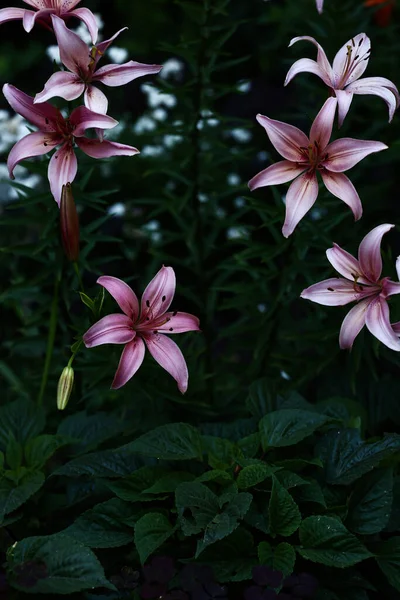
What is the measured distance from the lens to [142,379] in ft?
4.85

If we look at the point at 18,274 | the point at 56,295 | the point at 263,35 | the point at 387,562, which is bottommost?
the point at 18,274

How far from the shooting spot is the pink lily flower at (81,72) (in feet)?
3.79

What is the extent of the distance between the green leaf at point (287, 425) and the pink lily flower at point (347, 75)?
0.45 meters

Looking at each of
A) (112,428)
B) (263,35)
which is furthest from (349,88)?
(263,35)

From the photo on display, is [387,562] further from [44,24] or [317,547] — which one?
[44,24]

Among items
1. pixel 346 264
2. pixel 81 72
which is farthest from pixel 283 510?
pixel 81 72

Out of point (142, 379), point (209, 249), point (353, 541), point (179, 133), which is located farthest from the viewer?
point (209, 249)

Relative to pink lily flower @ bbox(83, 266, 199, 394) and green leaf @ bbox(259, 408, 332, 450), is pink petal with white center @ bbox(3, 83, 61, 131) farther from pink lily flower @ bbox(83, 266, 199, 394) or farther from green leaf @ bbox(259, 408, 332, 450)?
green leaf @ bbox(259, 408, 332, 450)

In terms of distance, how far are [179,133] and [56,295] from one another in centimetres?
42

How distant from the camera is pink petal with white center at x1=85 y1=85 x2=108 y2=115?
118cm

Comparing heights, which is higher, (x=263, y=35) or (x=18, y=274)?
(x=263, y=35)

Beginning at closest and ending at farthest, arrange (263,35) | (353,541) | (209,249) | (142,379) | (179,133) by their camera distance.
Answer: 1. (353,541)
2. (142,379)
3. (179,133)
4. (209,249)
5. (263,35)

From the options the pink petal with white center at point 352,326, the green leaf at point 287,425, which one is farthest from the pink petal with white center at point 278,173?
the green leaf at point 287,425

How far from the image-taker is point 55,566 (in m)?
1.10
